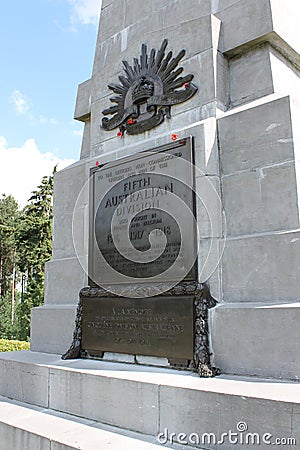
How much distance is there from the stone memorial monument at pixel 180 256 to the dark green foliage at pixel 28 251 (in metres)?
18.8

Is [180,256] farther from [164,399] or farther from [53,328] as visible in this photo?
[53,328]

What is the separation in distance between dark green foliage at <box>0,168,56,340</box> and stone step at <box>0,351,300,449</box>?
19084 millimetres

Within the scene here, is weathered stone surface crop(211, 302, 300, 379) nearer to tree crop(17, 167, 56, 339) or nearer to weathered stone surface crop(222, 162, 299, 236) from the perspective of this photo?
weathered stone surface crop(222, 162, 299, 236)

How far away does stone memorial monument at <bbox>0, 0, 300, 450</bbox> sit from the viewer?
3.53 metres

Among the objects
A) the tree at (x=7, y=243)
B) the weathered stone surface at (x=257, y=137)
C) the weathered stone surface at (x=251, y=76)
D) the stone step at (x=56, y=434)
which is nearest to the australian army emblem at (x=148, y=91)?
the weathered stone surface at (x=251, y=76)

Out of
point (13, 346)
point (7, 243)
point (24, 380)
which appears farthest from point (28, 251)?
point (24, 380)

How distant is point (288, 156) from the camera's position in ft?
13.1

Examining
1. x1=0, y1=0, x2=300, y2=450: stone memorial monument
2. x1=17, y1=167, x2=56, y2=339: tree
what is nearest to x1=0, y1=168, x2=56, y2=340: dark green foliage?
x1=17, y1=167, x2=56, y2=339: tree

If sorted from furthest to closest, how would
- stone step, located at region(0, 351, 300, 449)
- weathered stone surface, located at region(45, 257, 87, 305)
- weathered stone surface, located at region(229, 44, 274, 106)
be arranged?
weathered stone surface, located at region(45, 257, 87, 305) < weathered stone surface, located at region(229, 44, 274, 106) < stone step, located at region(0, 351, 300, 449)

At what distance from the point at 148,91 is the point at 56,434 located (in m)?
3.98

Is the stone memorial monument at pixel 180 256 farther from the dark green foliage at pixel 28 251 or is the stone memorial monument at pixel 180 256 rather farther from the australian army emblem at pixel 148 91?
the dark green foliage at pixel 28 251

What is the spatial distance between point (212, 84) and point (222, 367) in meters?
3.11

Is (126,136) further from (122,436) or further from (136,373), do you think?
(122,436)

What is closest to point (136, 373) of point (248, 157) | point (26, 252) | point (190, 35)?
point (248, 157)
